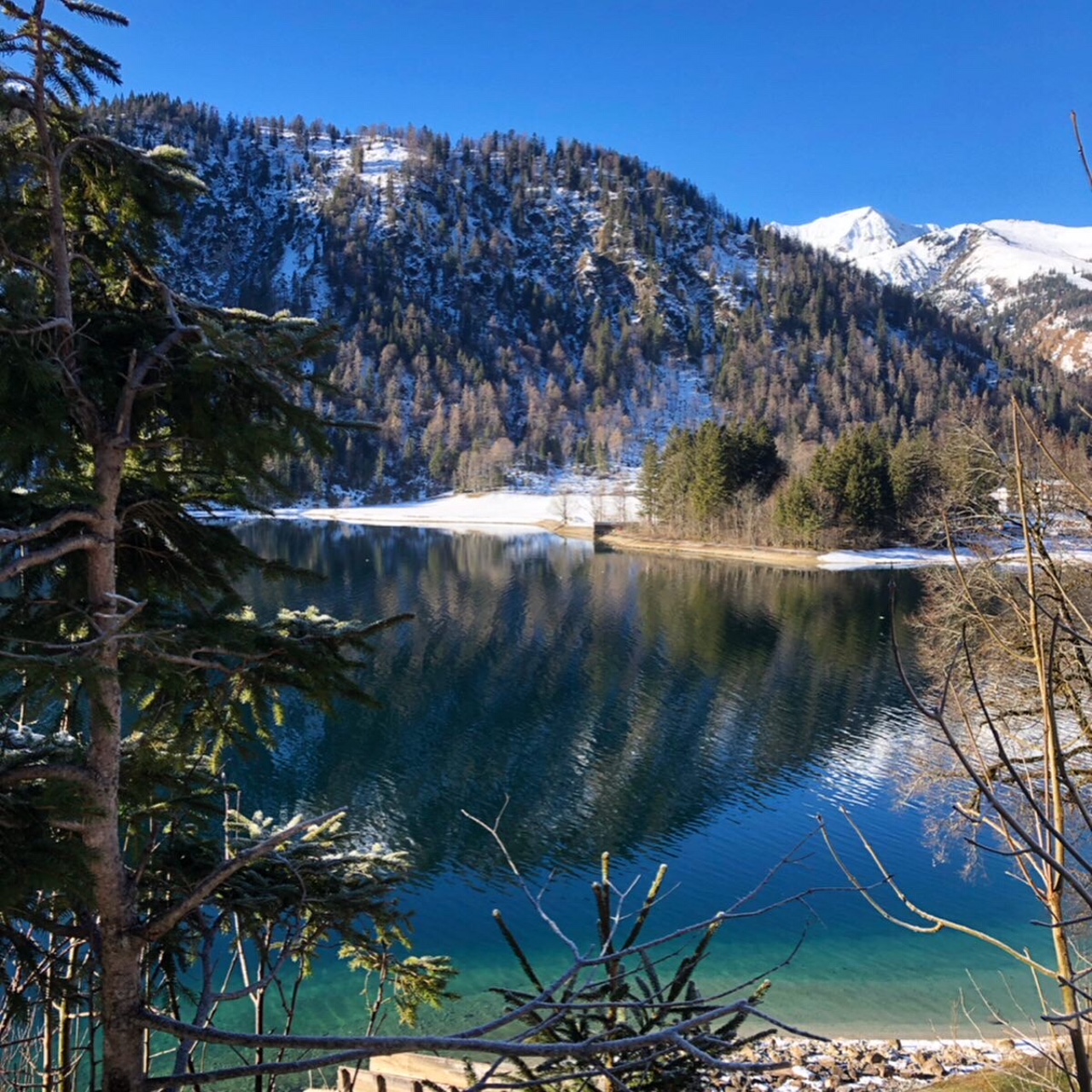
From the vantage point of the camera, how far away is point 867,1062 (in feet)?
30.6

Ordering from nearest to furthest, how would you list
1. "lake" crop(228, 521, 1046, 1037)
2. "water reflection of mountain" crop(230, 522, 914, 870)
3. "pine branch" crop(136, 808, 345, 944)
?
"pine branch" crop(136, 808, 345, 944) < "lake" crop(228, 521, 1046, 1037) < "water reflection of mountain" crop(230, 522, 914, 870)

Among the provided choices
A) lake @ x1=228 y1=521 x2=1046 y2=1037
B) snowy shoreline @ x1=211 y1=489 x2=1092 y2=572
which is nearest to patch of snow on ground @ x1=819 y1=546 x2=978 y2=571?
snowy shoreline @ x1=211 y1=489 x2=1092 y2=572

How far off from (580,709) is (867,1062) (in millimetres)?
14775

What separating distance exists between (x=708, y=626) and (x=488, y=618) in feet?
30.7

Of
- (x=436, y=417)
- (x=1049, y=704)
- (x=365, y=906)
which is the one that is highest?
(x=436, y=417)

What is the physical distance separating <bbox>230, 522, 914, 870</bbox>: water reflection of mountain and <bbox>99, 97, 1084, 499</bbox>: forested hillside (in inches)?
2464

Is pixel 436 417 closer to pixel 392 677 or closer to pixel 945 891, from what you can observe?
pixel 392 677

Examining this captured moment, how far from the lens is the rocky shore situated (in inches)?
350

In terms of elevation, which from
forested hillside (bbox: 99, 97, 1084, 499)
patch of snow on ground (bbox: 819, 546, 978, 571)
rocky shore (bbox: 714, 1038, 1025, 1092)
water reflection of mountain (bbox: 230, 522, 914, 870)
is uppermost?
forested hillside (bbox: 99, 97, 1084, 499)

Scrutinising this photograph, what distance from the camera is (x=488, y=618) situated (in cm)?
3603

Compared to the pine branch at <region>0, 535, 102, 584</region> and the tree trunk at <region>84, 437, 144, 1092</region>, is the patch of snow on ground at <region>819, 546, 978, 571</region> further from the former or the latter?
the pine branch at <region>0, 535, 102, 584</region>

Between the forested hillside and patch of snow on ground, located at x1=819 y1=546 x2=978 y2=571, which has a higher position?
the forested hillside

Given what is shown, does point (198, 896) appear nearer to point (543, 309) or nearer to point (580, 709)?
point (580, 709)

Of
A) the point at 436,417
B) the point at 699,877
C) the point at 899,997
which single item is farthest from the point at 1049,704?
the point at 436,417
